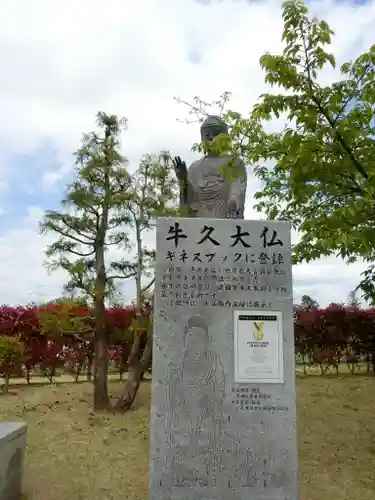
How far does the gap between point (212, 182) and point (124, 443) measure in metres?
3.33

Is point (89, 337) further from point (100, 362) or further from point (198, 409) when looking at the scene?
point (198, 409)

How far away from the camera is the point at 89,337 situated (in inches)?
324

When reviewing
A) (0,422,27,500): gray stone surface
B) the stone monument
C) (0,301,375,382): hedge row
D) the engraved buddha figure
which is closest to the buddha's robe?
the stone monument

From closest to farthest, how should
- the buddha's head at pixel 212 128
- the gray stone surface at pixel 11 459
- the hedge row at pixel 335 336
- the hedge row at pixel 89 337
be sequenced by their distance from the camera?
the gray stone surface at pixel 11 459, the buddha's head at pixel 212 128, the hedge row at pixel 89 337, the hedge row at pixel 335 336

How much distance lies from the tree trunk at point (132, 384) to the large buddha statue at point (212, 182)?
11.2 ft

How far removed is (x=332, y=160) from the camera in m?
3.83

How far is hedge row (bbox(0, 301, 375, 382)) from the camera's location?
7.39 meters

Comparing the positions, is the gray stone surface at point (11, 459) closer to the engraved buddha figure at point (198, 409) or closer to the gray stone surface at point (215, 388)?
the gray stone surface at point (215, 388)

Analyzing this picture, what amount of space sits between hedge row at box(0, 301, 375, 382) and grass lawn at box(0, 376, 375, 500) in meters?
0.57

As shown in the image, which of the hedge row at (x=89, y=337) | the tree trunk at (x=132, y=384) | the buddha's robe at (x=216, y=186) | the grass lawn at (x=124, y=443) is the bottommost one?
the grass lawn at (x=124, y=443)

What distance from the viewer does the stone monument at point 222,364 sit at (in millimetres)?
3049

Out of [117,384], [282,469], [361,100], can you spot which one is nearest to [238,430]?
[282,469]

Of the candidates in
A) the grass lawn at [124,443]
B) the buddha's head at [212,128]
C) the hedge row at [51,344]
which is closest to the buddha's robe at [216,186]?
the buddha's head at [212,128]

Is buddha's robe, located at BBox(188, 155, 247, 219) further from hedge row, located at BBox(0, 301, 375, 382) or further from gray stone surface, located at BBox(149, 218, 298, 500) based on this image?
hedge row, located at BBox(0, 301, 375, 382)
